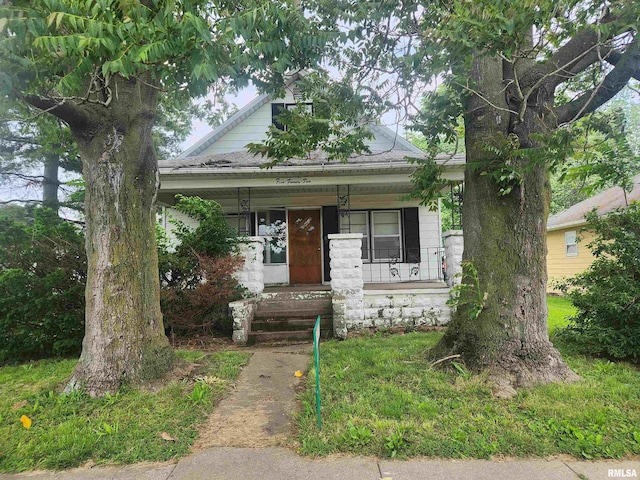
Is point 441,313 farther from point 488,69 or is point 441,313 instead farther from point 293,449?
point 293,449

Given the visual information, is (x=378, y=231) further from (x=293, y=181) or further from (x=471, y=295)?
(x=471, y=295)

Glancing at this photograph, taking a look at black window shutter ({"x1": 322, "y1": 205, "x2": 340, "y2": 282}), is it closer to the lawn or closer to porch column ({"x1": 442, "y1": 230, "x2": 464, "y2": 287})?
porch column ({"x1": 442, "y1": 230, "x2": 464, "y2": 287})

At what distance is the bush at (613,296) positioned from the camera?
471cm

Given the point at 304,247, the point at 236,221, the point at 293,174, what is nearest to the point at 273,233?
the point at 304,247

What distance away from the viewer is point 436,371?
432 cm

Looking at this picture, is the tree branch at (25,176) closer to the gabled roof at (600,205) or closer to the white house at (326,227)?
the white house at (326,227)

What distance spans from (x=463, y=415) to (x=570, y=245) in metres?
14.9

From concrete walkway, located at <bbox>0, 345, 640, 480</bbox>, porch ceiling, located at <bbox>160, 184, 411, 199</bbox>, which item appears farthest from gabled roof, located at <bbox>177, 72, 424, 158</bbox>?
concrete walkway, located at <bbox>0, 345, 640, 480</bbox>

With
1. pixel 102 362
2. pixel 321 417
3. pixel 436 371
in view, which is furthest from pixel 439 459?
pixel 102 362

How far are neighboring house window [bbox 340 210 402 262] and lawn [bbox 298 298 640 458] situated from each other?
5851 mm

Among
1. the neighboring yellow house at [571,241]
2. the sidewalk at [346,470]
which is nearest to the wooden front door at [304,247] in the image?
the sidewalk at [346,470]

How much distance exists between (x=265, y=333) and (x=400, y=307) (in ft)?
8.87

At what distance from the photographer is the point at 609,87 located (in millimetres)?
4191

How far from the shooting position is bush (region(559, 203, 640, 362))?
186 inches
